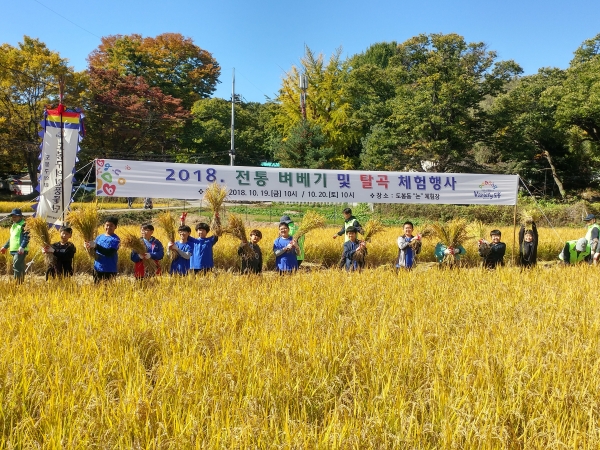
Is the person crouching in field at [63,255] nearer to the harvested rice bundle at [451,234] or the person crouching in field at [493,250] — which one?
the harvested rice bundle at [451,234]

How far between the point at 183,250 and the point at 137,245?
26.2 inches

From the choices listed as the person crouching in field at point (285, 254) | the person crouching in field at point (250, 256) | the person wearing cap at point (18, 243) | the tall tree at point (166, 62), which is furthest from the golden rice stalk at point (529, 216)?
the tall tree at point (166, 62)

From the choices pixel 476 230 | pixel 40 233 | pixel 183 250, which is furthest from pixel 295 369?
pixel 476 230

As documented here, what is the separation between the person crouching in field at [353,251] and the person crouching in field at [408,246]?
50 centimetres

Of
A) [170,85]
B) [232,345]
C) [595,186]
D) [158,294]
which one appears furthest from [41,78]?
[595,186]

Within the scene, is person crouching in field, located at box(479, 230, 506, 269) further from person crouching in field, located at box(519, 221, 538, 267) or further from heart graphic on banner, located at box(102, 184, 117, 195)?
heart graphic on banner, located at box(102, 184, 117, 195)

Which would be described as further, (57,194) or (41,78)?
(41,78)

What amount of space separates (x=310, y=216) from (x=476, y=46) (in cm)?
2111

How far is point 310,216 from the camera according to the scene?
18.7 ft

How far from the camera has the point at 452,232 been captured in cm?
554

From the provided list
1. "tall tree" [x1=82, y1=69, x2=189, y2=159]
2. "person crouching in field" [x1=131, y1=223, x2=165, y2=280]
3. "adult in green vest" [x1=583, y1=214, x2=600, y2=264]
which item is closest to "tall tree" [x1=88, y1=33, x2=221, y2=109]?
"tall tree" [x1=82, y1=69, x2=189, y2=159]

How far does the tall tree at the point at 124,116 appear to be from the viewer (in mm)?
22844

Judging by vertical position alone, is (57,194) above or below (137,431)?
above

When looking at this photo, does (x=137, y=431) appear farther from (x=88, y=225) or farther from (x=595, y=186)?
(x=595, y=186)
